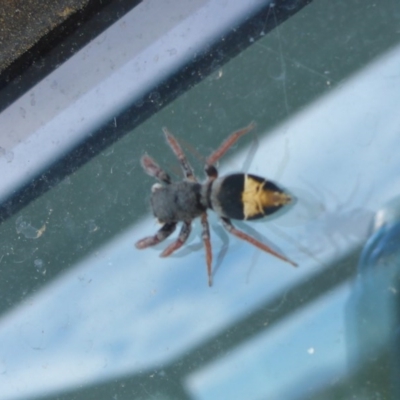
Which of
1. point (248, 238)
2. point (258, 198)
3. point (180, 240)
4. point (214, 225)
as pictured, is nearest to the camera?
→ point (258, 198)

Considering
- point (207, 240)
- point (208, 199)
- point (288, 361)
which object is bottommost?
point (288, 361)

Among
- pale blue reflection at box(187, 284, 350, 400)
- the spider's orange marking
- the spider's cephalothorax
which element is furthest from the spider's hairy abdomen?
pale blue reflection at box(187, 284, 350, 400)

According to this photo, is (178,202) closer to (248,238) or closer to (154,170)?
(154,170)

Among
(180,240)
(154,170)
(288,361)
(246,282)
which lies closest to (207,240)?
(180,240)

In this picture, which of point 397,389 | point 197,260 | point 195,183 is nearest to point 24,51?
point 195,183

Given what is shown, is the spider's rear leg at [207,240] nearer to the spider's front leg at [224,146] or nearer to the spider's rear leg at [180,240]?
the spider's rear leg at [180,240]

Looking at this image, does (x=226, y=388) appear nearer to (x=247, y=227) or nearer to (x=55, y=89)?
(x=247, y=227)

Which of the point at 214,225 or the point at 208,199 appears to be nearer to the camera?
the point at 208,199

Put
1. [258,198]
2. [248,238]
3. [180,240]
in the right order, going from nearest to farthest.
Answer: [258,198] → [248,238] → [180,240]
